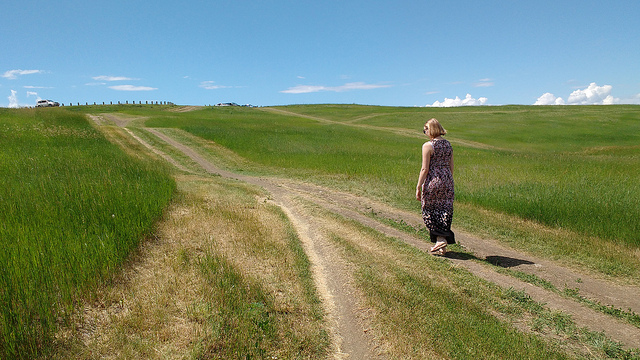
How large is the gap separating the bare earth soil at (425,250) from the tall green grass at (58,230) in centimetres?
326

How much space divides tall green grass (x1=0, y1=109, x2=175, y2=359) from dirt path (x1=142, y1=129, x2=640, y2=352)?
130 inches

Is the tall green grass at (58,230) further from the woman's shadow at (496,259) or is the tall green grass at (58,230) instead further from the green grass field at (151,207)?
the woman's shadow at (496,259)

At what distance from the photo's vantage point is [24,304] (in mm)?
3814

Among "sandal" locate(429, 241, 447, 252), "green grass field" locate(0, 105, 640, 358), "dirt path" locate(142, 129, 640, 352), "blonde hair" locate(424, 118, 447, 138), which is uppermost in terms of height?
"blonde hair" locate(424, 118, 447, 138)

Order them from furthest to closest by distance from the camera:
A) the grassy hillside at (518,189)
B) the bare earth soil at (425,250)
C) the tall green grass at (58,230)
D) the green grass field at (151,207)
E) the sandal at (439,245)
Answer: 1. the grassy hillside at (518,189)
2. the sandal at (439,245)
3. the bare earth soil at (425,250)
4. the green grass field at (151,207)
5. the tall green grass at (58,230)

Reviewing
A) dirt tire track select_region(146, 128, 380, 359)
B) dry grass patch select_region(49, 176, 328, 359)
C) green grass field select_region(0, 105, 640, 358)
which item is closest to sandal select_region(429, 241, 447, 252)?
green grass field select_region(0, 105, 640, 358)

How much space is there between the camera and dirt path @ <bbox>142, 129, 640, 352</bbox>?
4844mm

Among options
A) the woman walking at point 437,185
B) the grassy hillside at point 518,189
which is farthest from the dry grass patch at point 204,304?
the grassy hillside at point 518,189

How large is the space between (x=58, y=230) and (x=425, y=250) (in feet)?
22.9

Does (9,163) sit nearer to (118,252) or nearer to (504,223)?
(118,252)

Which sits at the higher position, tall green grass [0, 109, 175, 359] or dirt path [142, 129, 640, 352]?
tall green grass [0, 109, 175, 359]

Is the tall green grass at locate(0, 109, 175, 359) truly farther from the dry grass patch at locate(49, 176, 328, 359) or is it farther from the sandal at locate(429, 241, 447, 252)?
the sandal at locate(429, 241, 447, 252)

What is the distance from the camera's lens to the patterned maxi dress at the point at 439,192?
733 centimetres

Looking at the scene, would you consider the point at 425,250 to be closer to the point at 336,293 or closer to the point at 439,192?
the point at 439,192
